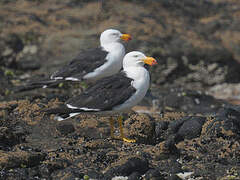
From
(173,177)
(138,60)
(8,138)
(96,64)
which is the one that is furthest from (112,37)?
(173,177)

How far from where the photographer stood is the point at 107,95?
295 inches

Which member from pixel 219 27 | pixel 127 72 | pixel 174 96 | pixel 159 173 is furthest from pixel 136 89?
pixel 219 27

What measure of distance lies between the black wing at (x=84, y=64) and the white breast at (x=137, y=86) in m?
2.11

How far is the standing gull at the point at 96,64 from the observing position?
9680 millimetres

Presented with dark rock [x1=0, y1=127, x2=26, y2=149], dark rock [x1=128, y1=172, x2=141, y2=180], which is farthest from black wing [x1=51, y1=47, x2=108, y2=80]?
dark rock [x1=128, y1=172, x2=141, y2=180]

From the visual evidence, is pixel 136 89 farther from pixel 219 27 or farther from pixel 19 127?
pixel 219 27

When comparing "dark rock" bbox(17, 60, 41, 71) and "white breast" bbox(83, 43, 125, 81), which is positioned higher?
Result: "white breast" bbox(83, 43, 125, 81)

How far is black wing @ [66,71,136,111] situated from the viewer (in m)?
7.42

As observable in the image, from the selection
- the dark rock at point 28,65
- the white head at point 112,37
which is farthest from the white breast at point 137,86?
the dark rock at point 28,65

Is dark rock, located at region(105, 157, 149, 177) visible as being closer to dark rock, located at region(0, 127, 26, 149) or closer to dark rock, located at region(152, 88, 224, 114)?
dark rock, located at region(0, 127, 26, 149)

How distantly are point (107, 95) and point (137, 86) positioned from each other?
0.52 metres

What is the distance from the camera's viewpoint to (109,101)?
742 centimetres

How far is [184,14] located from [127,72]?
12978mm

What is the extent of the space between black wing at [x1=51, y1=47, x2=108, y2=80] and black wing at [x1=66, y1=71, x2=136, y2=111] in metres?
2.09
